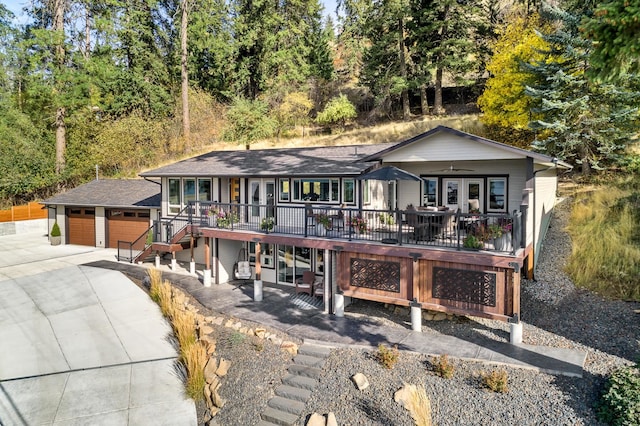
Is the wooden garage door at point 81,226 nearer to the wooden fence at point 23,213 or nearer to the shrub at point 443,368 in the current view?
the wooden fence at point 23,213

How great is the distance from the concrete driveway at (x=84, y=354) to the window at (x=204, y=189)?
4.95m

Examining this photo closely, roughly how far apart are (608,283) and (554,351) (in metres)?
4.26

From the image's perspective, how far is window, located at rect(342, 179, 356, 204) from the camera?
49.3ft

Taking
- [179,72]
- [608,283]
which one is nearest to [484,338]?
[608,283]

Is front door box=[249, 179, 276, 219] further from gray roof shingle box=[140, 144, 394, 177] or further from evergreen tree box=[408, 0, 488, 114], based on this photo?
evergreen tree box=[408, 0, 488, 114]

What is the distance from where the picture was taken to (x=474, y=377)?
8.90 m

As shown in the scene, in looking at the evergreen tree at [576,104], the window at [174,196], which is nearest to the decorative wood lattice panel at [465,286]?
the evergreen tree at [576,104]

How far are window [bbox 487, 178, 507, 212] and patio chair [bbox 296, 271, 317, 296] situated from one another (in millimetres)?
7125

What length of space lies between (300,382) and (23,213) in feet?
96.1

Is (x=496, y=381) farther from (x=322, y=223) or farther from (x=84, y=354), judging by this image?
(x=84, y=354)

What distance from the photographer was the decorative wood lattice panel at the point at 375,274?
39.3 feet

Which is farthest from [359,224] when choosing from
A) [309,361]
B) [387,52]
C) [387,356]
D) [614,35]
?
[387,52]

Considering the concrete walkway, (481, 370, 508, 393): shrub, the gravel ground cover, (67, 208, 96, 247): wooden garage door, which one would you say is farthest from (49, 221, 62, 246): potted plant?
(481, 370, 508, 393): shrub

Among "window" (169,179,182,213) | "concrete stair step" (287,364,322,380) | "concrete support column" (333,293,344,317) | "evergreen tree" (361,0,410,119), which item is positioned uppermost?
"evergreen tree" (361,0,410,119)
